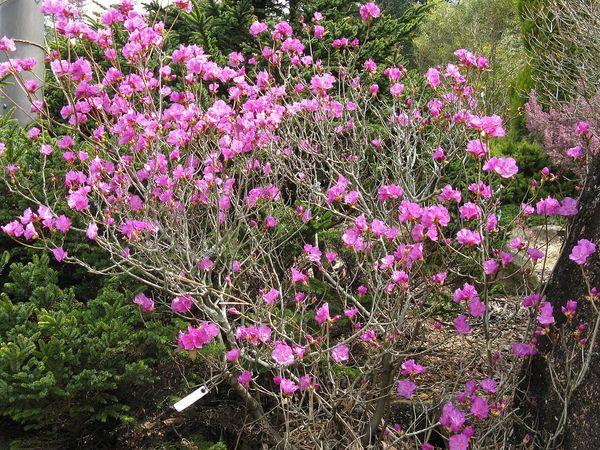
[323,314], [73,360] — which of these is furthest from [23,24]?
[323,314]

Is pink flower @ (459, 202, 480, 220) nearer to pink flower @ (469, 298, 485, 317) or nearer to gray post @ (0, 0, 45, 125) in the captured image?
pink flower @ (469, 298, 485, 317)

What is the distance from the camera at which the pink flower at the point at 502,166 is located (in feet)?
6.55

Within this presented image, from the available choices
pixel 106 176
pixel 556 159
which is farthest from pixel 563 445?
pixel 556 159

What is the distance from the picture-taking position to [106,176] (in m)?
2.74

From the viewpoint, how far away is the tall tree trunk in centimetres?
197

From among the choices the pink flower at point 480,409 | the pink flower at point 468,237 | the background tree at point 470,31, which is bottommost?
the background tree at point 470,31

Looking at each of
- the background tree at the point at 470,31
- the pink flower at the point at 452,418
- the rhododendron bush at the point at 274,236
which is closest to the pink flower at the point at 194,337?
the rhododendron bush at the point at 274,236

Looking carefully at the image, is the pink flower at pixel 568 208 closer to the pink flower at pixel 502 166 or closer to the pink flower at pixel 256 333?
the pink flower at pixel 502 166

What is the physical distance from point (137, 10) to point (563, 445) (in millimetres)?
2341

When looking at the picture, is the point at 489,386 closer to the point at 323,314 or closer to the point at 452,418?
the point at 452,418

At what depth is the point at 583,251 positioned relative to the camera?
6.43 ft

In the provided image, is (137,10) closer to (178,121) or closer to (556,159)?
(178,121)

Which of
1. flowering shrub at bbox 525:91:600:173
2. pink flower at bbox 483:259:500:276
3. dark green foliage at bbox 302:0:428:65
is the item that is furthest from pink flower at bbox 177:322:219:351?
flowering shrub at bbox 525:91:600:173

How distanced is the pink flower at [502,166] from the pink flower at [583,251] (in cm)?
30
